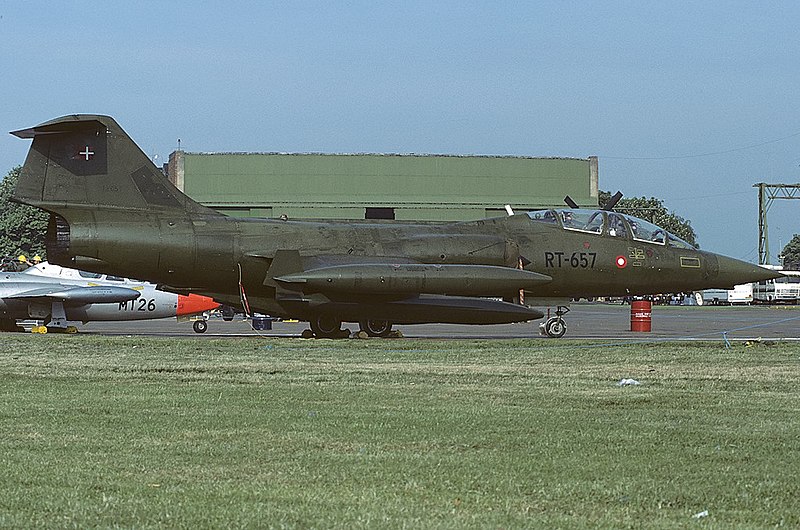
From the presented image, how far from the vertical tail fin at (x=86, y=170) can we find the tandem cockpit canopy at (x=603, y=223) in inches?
329

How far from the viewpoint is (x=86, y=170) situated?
66.6 feet

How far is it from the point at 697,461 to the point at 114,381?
289 inches

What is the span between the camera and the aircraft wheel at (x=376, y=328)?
76.3 ft

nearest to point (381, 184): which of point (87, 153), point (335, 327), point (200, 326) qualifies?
point (200, 326)

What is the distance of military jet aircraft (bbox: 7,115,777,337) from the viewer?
20.2 metres

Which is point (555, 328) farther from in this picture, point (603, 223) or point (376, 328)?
point (376, 328)

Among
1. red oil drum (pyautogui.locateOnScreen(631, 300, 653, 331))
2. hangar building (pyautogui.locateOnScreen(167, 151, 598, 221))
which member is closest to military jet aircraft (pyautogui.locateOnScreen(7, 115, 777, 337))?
red oil drum (pyautogui.locateOnScreen(631, 300, 653, 331))

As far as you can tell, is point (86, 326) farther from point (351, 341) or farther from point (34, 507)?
point (34, 507)

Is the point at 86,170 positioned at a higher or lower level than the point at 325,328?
higher

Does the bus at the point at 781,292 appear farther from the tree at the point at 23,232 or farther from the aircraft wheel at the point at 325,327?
the aircraft wheel at the point at 325,327

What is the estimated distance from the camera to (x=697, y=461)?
22.5 feet

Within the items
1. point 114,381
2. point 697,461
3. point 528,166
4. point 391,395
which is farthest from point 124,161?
point 528,166

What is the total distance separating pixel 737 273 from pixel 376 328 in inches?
326

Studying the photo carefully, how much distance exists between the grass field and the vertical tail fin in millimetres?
6832
